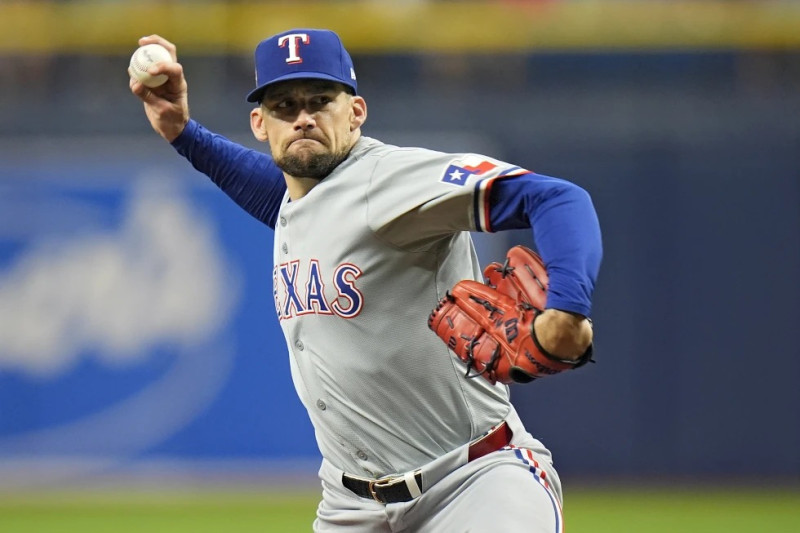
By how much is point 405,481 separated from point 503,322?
30.1 inches

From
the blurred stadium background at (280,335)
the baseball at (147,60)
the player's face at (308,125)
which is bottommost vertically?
the blurred stadium background at (280,335)

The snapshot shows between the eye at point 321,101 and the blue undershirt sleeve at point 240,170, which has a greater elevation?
the eye at point 321,101

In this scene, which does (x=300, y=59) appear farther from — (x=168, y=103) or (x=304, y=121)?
(x=168, y=103)

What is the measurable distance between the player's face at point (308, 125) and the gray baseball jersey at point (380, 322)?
7 cm

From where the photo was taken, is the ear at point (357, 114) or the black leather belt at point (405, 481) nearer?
the black leather belt at point (405, 481)

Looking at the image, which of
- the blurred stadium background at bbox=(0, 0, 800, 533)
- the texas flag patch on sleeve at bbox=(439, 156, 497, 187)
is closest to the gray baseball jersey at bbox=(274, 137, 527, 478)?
the texas flag patch on sleeve at bbox=(439, 156, 497, 187)

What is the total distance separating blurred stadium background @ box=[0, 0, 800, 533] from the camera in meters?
9.23

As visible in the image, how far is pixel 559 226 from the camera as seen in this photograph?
9.78 ft

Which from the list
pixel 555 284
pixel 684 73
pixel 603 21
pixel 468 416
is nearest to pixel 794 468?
pixel 684 73

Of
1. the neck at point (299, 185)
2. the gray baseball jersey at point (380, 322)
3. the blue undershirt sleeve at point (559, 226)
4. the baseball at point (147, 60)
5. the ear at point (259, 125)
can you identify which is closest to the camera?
the blue undershirt sleeve at point (559, 226)

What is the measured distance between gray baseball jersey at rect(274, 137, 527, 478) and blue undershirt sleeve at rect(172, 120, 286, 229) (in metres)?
0.65

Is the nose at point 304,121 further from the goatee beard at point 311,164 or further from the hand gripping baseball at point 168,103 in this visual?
the hand gripping baseball at point 168,103

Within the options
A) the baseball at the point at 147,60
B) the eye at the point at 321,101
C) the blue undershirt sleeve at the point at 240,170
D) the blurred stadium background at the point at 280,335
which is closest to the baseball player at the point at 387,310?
the eye at the point at 321,101

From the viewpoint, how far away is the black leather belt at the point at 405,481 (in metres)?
3.62
